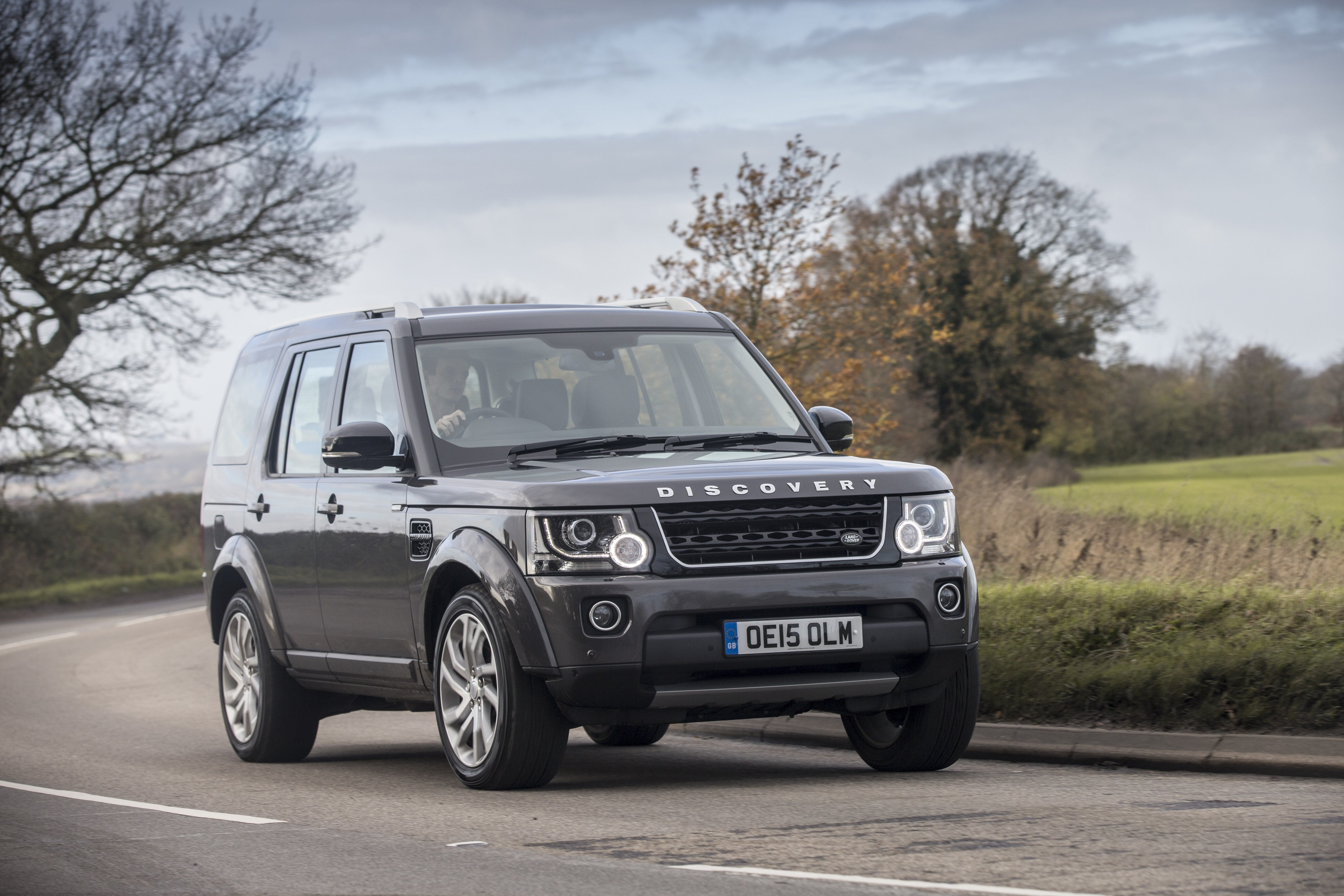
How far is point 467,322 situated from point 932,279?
50.8m

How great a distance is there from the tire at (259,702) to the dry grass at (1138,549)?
18.1 ft

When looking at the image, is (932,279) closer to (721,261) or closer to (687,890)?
(721,261)

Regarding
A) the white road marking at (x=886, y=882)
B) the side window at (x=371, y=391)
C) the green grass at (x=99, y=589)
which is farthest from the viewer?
the green grass at (x=99, y=589)

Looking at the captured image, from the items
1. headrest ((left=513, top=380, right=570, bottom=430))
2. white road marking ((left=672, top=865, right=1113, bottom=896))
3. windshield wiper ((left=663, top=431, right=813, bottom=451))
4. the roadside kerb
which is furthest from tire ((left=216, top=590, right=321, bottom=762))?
white road marking ((left=672, top=865, right=1113, bottom=896))

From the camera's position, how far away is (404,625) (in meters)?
7.67

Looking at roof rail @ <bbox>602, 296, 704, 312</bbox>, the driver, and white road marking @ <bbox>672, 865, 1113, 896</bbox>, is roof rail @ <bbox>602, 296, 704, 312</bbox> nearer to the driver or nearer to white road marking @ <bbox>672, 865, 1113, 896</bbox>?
the driver

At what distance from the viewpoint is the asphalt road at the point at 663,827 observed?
5297 mm

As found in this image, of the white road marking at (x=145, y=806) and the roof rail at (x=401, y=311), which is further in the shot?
the roof rail at (x=401, y=311)

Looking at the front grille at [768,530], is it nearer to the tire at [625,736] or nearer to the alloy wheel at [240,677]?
the tire at [625,736]

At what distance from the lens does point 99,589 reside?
30.7m

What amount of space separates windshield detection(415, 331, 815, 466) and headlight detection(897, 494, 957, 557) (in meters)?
1.00

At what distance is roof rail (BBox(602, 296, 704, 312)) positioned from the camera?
8.93 m

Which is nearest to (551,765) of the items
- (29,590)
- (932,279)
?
(29,590)

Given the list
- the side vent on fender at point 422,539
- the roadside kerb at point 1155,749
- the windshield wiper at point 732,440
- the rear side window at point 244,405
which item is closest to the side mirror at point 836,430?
the windshield wiper at point 732,440
